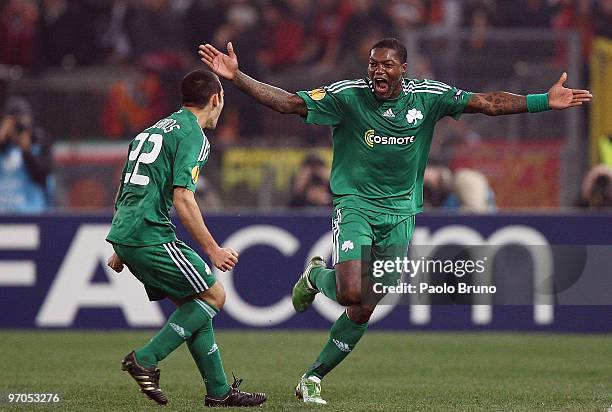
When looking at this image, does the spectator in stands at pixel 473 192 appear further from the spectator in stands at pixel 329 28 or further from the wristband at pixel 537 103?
the wristband at pixel 537 103

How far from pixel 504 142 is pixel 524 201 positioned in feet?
2.04

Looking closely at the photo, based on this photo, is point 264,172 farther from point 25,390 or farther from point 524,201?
point 25,390

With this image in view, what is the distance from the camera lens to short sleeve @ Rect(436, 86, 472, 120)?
7363 millimetres

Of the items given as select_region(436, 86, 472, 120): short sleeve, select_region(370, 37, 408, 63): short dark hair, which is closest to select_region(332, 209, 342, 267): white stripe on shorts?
select_region(436, 86, 472, 120): short sleeve

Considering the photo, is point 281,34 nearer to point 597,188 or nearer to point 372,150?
point 597,188

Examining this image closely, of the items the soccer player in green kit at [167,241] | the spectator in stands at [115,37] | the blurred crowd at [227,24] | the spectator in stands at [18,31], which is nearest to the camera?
the soccer player in green kit at [167,241]

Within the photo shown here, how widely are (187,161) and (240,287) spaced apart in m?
5.09

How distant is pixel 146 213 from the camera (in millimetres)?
6578

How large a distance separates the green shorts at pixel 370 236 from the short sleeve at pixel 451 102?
0.68 meters

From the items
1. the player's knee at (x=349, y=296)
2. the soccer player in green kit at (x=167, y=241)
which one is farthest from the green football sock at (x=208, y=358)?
the player's knee at (x=349, y=296)

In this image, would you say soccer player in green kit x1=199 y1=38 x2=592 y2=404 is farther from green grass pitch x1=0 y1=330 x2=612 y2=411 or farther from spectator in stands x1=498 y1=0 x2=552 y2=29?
spectator in stands x1=498 y1=0 x2=552 y2=29

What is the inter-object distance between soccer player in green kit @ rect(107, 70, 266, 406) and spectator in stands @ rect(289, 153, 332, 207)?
528 cm

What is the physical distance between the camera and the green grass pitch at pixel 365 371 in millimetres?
7012

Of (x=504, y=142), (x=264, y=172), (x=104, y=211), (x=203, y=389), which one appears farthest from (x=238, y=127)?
(x=203, y=389)
